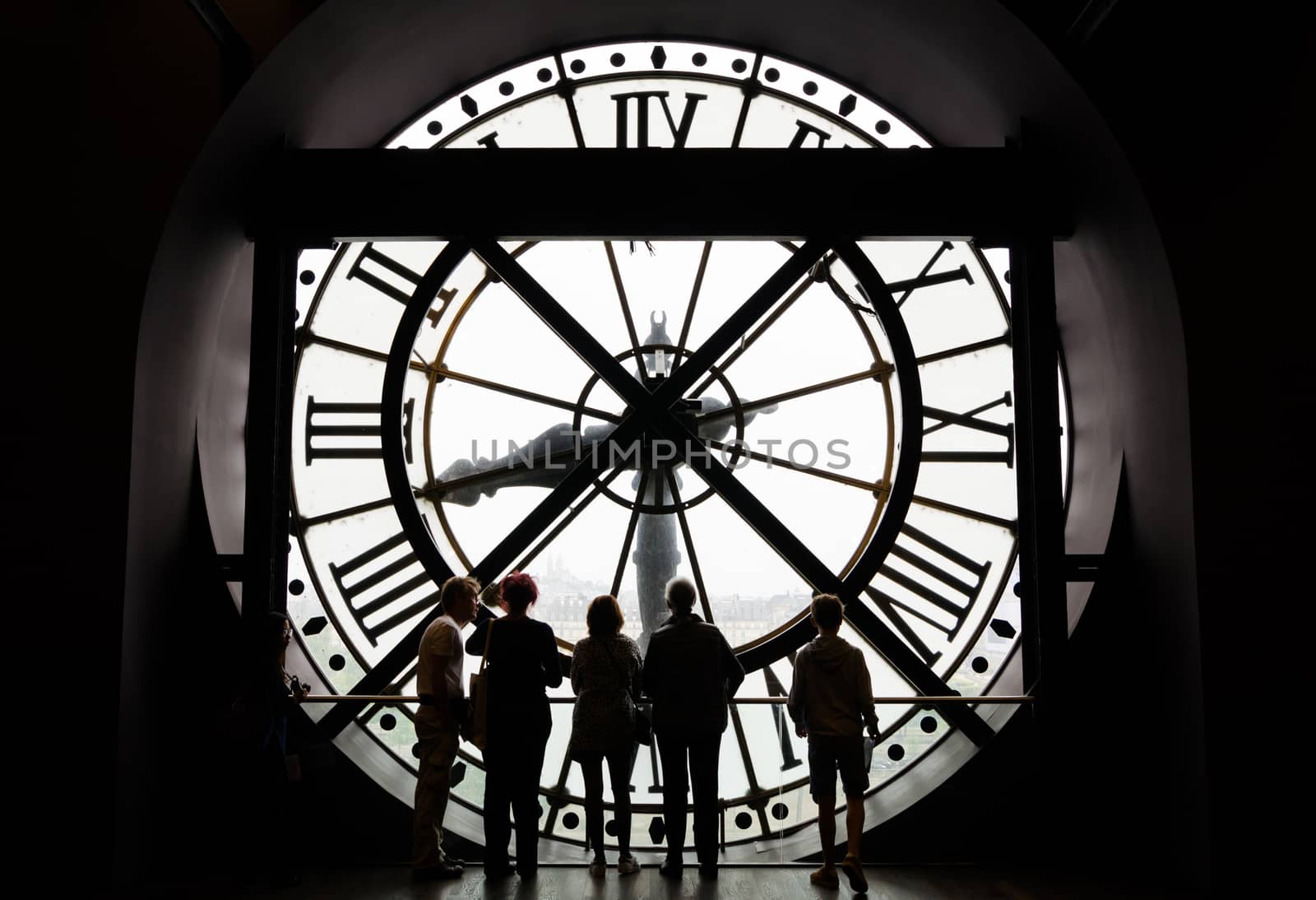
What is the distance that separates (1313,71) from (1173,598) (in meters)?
1.66

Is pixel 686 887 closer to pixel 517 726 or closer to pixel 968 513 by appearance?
pixel 517 726

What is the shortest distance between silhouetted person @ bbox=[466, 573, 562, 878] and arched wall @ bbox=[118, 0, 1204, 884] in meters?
1.09

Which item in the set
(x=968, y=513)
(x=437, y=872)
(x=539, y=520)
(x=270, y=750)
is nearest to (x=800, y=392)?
(x=968, y=513)

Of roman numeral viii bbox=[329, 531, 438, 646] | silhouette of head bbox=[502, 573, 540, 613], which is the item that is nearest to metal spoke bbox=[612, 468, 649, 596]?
roman numeral viii bbox=[329, 531, 438, 646]

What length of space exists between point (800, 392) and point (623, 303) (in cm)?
83

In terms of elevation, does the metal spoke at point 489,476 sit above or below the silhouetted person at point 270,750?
above

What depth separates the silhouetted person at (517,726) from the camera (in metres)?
2.94

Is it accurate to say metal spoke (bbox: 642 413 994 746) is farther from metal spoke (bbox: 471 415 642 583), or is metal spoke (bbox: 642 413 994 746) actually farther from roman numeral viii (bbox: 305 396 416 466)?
roman numeral viii (bbox: 305 396 416 466)

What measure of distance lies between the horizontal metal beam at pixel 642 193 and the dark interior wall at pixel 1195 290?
0.49 m

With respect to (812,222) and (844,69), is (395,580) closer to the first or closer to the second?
(812,222)

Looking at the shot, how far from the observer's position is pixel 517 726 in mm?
2930

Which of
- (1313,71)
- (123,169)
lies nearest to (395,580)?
(123,169)

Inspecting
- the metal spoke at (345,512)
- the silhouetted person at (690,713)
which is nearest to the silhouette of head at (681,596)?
the silhouetted person at (690,713)

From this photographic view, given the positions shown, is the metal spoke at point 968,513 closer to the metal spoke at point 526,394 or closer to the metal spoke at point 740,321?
the metal spoke at point 740,321
